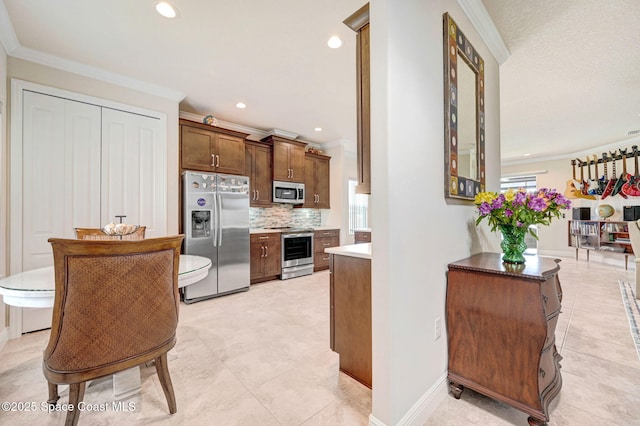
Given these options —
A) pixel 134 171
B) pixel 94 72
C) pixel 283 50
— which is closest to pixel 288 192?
pixel 134 171

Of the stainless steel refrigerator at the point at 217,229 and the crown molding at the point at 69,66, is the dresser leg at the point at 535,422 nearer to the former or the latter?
the stainless steel refrigerator at the point at 217,229

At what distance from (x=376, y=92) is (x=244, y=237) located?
3.19 m

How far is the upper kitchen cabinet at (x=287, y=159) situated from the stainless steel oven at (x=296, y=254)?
1092mm

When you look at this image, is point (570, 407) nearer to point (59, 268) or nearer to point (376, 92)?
point (376, 92)

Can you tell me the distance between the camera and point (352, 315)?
1.75 meters

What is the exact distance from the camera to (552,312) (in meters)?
1.42

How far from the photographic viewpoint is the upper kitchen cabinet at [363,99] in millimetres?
1590

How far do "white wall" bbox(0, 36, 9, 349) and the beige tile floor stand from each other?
30 centimetres

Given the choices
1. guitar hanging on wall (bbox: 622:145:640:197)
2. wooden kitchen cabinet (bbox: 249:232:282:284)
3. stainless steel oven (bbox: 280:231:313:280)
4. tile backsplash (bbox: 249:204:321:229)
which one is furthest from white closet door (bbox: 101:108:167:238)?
guitar hanging on wall (bbox: 622:145:640:197)

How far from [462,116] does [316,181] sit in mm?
3879

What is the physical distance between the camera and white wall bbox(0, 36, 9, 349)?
2.33m

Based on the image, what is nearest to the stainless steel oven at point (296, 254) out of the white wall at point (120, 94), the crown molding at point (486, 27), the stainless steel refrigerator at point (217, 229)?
the stainless steel refrigerator at point (217, 229)

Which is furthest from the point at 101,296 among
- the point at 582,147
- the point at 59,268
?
the point at 582,147

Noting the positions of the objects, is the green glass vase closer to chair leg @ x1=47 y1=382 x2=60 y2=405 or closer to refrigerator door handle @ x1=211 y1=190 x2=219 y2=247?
chair leg @ x1=47 y1=382 x2=60 y2=405
